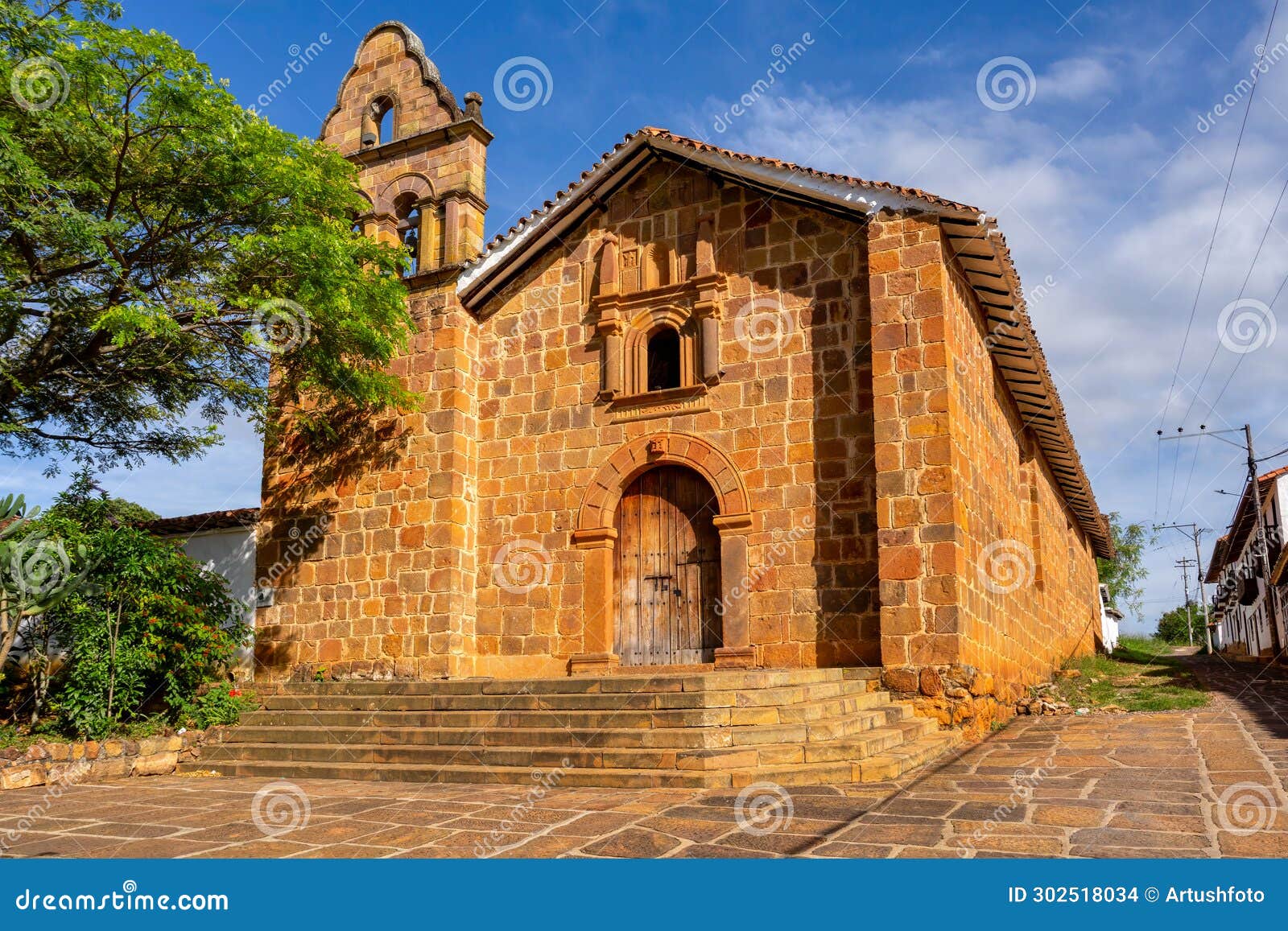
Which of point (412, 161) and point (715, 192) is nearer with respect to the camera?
point (715, 192)

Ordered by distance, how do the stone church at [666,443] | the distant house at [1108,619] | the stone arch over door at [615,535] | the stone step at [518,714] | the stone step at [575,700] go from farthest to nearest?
→ the distant house at [1108,619], the stone arch over door at [615,535], the stone church at [666,443], the stone step at [575,700], the stone step at [518,714]

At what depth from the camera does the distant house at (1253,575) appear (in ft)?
78.4

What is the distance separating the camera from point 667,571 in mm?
11305

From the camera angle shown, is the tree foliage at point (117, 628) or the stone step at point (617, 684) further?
the tree foliage at point (117, 628)

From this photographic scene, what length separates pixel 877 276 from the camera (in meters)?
10.3

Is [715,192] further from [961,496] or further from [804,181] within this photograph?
[961,496]

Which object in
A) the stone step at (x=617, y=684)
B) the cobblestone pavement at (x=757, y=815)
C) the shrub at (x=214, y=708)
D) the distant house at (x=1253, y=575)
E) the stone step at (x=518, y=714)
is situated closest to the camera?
the cobblestone pavement at (x=757, y=815)

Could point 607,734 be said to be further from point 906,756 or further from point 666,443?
point 666,443

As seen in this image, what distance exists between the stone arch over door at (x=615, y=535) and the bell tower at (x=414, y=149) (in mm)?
3602

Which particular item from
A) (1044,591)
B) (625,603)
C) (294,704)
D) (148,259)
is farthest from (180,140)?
(1044,591)

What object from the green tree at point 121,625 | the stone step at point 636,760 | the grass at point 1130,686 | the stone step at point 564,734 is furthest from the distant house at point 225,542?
the grass at point 1130,686

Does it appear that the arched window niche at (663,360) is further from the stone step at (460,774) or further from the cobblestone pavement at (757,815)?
the cobblestone pavement at (757,815)

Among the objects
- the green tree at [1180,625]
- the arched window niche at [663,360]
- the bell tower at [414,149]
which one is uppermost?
the bell tower at [414,149]

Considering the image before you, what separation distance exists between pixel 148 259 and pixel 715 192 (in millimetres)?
6377
